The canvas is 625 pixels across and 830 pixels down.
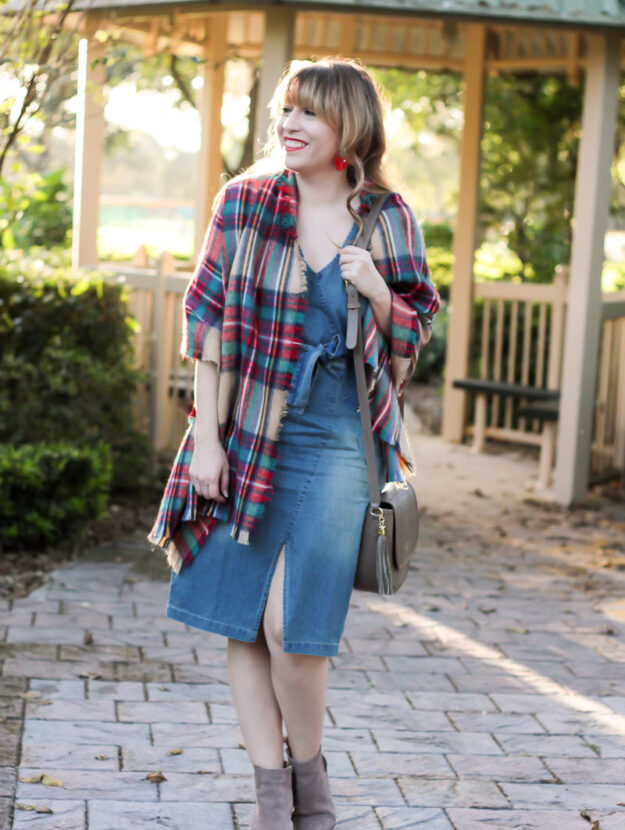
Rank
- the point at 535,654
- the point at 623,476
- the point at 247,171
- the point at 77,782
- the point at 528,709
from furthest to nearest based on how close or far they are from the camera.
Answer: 1. the point at 623,476
2. the point at 535,654
3. the point at 528,709
4. the point at 77,782
5. the point at 247,171

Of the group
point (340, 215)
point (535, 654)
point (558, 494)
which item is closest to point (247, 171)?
point (340, 215)

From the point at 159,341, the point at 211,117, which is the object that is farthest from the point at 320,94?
the point at 211,117

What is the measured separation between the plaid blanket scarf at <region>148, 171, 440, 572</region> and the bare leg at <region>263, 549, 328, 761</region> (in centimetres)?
21

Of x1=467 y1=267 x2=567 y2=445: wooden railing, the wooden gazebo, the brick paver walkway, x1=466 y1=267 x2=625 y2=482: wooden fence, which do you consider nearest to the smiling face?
the brick paver walkway

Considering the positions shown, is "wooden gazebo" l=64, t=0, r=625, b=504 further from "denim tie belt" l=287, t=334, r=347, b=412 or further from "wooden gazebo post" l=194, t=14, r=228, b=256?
"denim tie belt" l=287, t=334, r=347, b=412

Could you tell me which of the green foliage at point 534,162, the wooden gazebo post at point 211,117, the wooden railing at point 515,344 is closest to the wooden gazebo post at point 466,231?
the wooden railing at point 515,344

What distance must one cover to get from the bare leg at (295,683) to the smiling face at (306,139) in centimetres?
93

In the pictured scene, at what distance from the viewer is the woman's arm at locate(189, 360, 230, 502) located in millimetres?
2826

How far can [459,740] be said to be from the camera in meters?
3.79

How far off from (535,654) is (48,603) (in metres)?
2.02

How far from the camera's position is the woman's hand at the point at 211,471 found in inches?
111

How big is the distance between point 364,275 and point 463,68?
7.42 m

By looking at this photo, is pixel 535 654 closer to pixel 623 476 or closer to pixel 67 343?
pixel 67 343

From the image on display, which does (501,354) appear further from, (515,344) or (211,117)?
(211,117)
